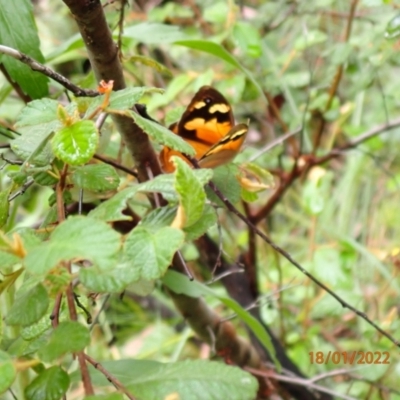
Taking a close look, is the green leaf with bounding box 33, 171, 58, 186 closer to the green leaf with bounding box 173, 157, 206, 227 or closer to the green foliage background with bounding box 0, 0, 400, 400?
the green foliage background with bounding box 0, 0, 400, 400

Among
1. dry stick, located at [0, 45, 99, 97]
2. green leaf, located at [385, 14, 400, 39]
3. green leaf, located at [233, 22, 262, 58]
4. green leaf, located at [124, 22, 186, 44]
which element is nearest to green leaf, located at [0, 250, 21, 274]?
dry stick, located at [0, 45, 99, 97]

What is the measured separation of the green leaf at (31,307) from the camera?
273 millimetres

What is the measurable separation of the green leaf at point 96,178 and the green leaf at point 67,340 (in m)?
0.10

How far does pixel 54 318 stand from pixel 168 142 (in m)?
0.11

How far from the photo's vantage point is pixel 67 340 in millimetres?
268

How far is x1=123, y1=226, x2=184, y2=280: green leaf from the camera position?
262 mm

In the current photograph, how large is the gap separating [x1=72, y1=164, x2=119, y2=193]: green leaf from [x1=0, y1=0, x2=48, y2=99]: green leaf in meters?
0.16

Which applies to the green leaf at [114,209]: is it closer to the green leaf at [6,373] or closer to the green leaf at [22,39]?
the green leaf at [6,373]

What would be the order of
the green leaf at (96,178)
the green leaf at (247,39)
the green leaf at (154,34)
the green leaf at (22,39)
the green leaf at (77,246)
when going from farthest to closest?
the green leaf at (247,39), the green leaf at (154,34), the green leaf at (22,39), the green leaf at (96,178), the green leaf at (77,246)

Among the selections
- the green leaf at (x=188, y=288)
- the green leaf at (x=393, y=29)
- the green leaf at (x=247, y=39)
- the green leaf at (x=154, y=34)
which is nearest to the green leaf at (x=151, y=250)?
the green leaf at (x=188, y=288)

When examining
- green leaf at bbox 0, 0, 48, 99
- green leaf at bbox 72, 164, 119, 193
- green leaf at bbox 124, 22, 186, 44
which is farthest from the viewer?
green leaf at bbox 124, 22, 186, 44

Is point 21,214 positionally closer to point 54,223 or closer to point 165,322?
point 165,322

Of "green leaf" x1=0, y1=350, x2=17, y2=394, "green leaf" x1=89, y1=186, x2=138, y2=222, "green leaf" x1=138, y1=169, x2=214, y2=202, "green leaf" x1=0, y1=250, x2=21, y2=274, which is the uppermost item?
"green leaf" x1=138, y1=169, x2=214, y2=202

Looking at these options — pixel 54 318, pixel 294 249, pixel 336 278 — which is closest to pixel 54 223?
pixel 54 318
